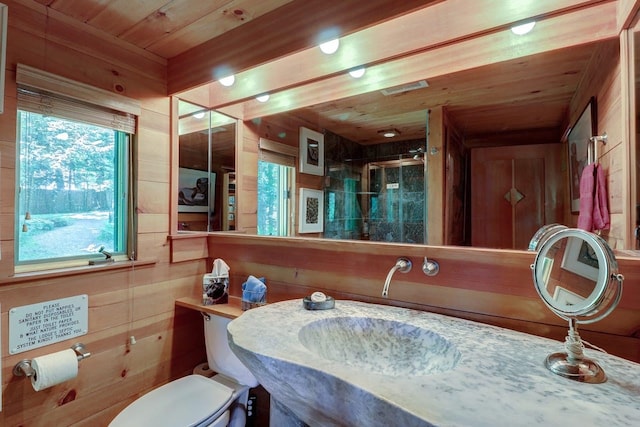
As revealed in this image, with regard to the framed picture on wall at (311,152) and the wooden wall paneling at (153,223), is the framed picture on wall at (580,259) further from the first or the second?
the wooden wall paneling at (153,223)

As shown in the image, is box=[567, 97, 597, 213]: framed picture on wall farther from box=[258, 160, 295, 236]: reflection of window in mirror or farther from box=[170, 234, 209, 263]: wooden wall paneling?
box=[170, 234, 209, 263]: wooden wall paneling

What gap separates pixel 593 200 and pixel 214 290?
1.61 metres

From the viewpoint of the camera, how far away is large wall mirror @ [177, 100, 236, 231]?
5.88ft

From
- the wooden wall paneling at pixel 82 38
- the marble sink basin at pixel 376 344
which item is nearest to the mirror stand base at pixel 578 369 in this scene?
the marble sink basin at pixel 376 344

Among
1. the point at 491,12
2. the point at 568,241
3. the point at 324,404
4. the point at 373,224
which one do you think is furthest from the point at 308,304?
the point at 491,12

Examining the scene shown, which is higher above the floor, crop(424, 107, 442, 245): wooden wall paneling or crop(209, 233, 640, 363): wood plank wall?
crop(424, 107, 442, 245): wooden wall paneling

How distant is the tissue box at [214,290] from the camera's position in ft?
5.16

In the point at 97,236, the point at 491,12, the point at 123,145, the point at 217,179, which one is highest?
the point at 491,12

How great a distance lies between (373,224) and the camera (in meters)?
1.64

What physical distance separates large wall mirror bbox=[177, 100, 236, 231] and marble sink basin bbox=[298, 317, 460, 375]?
110cm

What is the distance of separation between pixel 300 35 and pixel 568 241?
→ 112 cm

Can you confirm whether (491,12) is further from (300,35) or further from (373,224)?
(373,224)

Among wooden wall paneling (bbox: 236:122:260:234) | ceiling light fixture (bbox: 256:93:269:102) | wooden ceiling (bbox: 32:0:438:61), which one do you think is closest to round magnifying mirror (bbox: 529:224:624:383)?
wooden ceiling (bbox: 32:0:438:61)

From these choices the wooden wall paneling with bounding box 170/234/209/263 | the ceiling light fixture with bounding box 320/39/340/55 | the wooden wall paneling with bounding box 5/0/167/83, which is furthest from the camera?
the wooden wall paneling with bounding box 170/234/209/263
